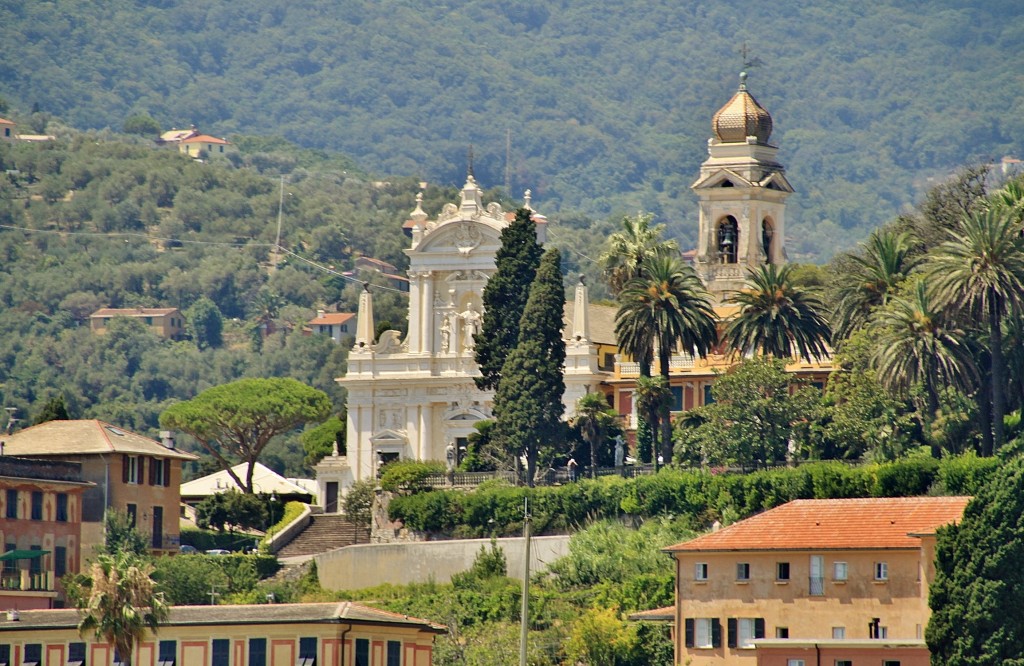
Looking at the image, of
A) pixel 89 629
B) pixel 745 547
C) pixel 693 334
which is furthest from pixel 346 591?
pixel 89 629

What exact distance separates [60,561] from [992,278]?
115ft

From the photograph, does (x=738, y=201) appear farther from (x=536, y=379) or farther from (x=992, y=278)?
(x=992, y=278)

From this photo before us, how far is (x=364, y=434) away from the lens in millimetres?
118500

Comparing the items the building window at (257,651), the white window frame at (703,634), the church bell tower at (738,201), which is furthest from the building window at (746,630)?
the church bell tower at (738,201)

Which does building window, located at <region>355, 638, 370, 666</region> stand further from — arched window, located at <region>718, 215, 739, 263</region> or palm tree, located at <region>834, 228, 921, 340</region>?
arched window, located at <region>718, 215, 739, 263</region>

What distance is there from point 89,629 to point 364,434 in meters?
48.8

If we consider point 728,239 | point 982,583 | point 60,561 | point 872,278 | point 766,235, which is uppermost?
point 766,235

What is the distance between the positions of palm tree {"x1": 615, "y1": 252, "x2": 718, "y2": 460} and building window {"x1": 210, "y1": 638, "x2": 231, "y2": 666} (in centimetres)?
3289

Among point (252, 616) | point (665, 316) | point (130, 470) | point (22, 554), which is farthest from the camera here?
point (665, 316)

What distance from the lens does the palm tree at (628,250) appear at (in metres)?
111

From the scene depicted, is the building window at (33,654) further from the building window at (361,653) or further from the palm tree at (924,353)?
the palm tree at (924,353)

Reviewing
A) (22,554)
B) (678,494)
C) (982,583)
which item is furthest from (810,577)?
(22,554)

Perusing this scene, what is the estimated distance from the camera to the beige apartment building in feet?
260

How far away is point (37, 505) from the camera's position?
9569 centimetres
